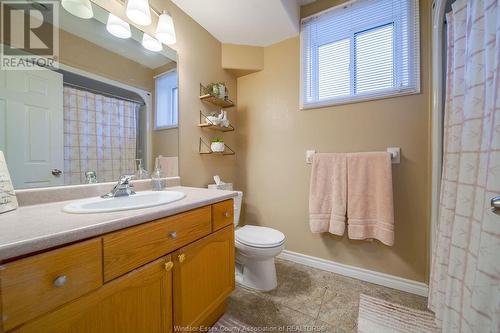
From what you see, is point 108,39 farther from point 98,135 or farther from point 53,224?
point 53,224

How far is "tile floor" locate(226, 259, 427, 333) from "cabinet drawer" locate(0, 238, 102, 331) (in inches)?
39.5

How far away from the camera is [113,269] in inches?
26.2

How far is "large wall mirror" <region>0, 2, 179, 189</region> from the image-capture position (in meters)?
0.88

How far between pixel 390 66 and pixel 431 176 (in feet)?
2.94

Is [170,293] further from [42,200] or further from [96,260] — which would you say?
[42,200]

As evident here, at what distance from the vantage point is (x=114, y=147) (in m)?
1.22

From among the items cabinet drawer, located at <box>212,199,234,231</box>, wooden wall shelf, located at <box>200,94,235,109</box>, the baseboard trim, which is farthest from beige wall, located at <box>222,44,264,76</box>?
the baseboard trim

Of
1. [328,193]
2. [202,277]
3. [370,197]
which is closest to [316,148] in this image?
[328,193]

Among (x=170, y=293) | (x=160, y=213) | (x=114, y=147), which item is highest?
(x=114, y=147)

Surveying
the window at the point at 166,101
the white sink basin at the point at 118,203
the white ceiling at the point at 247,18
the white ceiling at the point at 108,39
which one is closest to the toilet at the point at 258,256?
the white sink basin at the point at 118,203

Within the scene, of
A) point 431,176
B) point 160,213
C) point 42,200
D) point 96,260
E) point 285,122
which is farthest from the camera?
point 285,122

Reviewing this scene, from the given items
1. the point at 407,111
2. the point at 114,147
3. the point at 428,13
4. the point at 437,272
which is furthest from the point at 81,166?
the point at 428,13

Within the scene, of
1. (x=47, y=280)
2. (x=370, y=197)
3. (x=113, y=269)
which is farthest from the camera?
(x=370, y=197)

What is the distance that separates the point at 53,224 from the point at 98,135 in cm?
70
